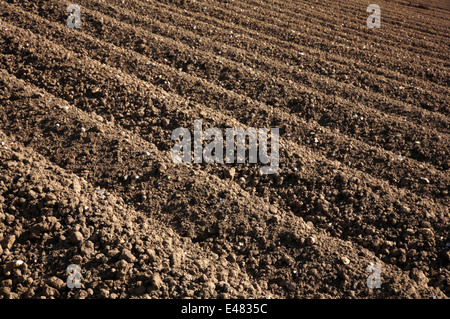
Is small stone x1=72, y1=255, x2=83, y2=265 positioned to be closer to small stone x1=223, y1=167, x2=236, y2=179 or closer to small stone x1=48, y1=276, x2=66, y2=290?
small stone x1=48, y1=276, x2=66, y2=290

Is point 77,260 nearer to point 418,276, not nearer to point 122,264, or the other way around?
point 122,264

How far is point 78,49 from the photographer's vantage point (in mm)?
4473

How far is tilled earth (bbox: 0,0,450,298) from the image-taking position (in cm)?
250

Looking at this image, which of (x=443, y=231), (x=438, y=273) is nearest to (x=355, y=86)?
(x=443, y=231)

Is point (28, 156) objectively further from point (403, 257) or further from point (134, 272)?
point (403, 257)

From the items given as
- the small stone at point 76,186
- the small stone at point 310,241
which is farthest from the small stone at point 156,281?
the small stone at point 310,241

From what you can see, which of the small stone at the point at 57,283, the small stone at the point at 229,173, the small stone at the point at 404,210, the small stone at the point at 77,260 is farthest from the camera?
the small stone at the point at 229,173

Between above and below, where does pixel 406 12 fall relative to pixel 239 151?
above

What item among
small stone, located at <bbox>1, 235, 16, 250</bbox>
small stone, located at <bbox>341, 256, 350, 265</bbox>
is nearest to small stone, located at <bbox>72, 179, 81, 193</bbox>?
small stone, located at <bbox>1, 235, 16, 250</bbox>

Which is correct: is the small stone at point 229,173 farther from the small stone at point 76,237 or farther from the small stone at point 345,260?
the small stone at point 76,237

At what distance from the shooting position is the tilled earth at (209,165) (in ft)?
8.21

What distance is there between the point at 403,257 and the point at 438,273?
282mm

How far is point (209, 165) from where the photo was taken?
3.32m
